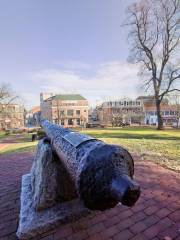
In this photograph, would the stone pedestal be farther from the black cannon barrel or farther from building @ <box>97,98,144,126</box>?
building @ <box>97,98,144,126</box>

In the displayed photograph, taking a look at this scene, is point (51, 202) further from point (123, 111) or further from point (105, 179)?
point (123, 111)

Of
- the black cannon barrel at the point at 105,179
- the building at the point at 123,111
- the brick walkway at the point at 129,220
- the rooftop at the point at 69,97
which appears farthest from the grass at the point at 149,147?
the rooftop at the point at 69,97

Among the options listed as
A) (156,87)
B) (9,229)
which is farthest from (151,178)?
(156,87)

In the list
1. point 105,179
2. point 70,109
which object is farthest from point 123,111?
point 105,179

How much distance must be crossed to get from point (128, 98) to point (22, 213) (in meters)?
65.5

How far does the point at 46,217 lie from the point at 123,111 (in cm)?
5531

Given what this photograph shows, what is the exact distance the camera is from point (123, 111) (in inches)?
2240

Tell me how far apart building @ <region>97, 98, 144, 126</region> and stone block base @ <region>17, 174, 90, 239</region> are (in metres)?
46.1

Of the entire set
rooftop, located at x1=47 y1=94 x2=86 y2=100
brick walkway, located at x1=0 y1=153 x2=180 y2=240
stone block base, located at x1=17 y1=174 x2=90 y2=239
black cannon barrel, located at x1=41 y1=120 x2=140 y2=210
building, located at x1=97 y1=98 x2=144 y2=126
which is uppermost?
rooftop, located at x1=47 y1=94 x2=86 y2=100

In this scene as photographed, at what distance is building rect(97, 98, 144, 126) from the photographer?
2081 inches

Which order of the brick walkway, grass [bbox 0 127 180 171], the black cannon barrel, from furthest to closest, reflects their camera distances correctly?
grass [bbox 0 127 180 171] → the brick walkway → the black cannon barrel

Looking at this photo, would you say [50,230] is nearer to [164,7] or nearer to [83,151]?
[83,151]

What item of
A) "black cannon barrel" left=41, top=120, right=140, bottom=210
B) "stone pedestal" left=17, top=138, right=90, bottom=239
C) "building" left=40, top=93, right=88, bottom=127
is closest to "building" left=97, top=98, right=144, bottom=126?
"building" left=40, top=93, right=88, bottom=127

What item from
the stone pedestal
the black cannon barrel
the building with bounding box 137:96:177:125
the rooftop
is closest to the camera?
the black cannon barrel
